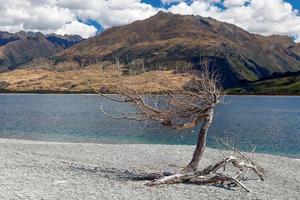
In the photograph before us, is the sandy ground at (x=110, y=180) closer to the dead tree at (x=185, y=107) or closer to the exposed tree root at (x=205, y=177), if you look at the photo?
the exposed tree root at (x=205, y=177)

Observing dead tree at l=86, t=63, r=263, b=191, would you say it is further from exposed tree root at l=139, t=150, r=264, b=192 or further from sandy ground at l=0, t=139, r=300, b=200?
sandy ground at l=0, t=139, r=300, b=200

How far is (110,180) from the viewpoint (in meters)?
26.4

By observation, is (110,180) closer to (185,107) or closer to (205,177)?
(205,177)

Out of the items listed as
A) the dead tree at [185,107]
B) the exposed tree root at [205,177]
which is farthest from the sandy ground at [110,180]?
the dead tree at [185,107]

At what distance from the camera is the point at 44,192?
21828 mm

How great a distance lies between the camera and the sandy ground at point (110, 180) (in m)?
22.4

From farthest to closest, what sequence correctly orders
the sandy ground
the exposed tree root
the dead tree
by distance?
the dead tree
the exposed tree root
the sandy ground

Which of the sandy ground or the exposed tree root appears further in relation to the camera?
the exposed tree root

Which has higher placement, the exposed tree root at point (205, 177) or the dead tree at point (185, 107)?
the dead tree at point (185, 107)

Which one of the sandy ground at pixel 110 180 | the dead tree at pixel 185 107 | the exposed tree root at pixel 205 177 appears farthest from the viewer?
the dead tree at pixel 185 107

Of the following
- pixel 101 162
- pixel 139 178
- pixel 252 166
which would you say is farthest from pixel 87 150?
pixel 252 166

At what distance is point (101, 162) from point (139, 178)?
1020cm

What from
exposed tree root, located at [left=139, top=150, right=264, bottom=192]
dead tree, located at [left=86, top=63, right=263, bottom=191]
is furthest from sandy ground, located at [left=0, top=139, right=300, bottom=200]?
dead tree, located at [left=86, top=63, right=263, bottom=191]

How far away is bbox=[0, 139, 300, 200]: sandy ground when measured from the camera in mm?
22375
